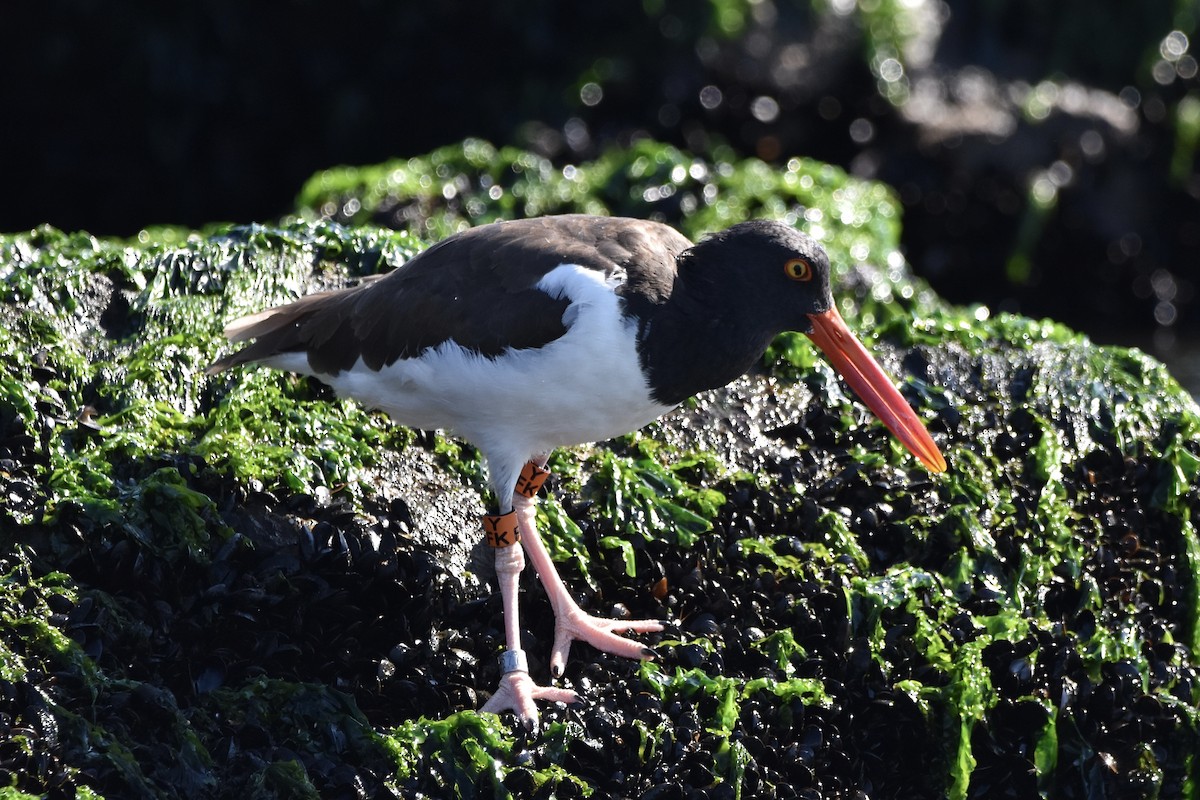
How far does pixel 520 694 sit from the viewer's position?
13.1 ft

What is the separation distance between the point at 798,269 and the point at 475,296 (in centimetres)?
101

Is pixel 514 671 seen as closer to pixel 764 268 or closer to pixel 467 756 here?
pixel 467 756

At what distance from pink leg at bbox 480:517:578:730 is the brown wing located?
68 centimetres

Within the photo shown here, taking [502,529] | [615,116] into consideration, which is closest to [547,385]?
[502,529]

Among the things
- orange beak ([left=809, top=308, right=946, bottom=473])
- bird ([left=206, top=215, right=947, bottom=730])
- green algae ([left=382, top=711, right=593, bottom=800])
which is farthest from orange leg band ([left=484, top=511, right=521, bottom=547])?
orange beak ([left=809, top=308, right=946, bottom=473])

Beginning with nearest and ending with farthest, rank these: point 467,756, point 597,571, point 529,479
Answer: point 467,756
point 529,479
point 597,571

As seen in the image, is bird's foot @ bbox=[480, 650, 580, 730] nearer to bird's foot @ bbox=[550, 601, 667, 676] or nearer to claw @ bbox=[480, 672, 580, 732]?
claw @ bbox=[480, 672, 580, 732]

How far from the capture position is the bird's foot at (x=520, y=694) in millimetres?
3977

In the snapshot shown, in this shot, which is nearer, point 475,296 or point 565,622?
point 475,296

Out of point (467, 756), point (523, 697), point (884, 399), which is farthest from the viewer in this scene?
point (884, 399)

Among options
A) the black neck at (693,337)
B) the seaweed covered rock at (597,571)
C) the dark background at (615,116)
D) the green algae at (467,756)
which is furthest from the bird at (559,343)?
the dark background at (615,116)

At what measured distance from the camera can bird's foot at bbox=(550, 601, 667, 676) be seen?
4.21m

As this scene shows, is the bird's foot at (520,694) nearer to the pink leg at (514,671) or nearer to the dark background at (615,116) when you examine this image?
the pink leg at (514,671)

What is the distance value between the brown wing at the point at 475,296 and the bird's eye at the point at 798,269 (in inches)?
14.1
